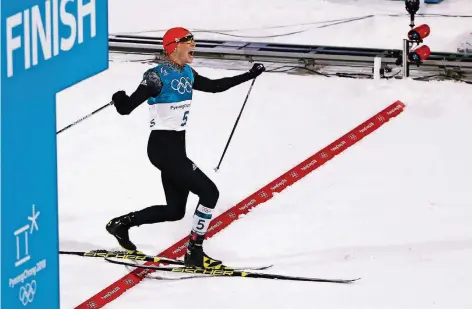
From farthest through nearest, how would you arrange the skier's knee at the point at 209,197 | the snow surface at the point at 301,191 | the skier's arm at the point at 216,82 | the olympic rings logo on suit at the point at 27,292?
the skier's arm at the point at 216,82 < the skier's knee at the point at 209,197 < the snow surface at the point at 301,191 < the olympic rings logo on suit at the point at 27,292

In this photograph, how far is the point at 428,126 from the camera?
1297cm

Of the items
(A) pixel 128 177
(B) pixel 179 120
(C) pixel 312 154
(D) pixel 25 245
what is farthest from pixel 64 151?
(D) pixel 25 245

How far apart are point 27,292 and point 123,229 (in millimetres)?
4829

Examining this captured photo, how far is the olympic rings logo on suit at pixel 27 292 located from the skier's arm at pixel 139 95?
406 centimetres

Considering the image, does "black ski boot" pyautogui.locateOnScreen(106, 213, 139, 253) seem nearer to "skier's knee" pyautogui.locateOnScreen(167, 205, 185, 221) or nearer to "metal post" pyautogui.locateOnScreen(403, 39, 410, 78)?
"skier's knee" pyautogui.locateOnScreen(167, 205, 185, 221)

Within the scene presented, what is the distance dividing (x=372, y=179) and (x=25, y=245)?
7004 mm

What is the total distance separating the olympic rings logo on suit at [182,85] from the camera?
912cm

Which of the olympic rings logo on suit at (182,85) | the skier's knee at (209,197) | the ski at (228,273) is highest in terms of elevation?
the olympic rings logo on suit at (182,85)

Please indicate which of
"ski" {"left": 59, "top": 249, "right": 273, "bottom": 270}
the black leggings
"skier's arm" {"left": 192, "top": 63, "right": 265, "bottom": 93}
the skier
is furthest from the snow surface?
"skier's arm" {"left": 192, "top": 63, "right": 265, "bottom": 93}

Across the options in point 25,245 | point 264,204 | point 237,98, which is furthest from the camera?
point 237,98

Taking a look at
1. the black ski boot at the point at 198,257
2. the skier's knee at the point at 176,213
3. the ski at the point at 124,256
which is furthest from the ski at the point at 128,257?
the skier's knee at the point at 176,213

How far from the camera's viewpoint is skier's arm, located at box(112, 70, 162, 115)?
8898 mm

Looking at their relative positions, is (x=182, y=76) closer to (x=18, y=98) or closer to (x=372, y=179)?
(x=372, y=179)

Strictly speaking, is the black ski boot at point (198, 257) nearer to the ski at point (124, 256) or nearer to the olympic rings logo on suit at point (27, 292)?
the ski at point (124, 256)
